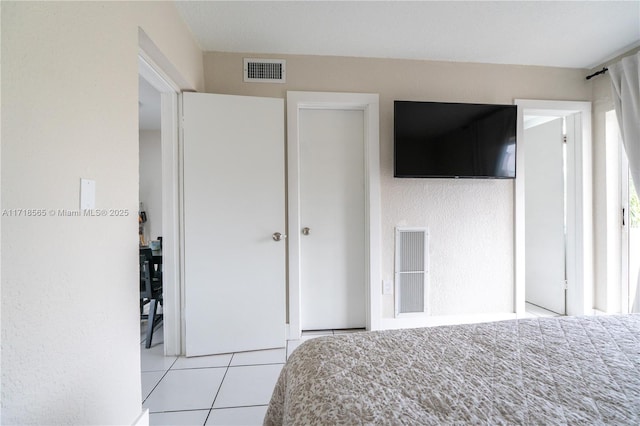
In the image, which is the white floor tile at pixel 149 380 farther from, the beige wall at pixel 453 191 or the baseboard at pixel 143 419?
the beige wall at pixel 453 191

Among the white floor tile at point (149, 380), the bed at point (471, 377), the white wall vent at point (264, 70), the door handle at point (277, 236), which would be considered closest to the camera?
the bed at point (471, 377)

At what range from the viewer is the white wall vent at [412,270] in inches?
89.3

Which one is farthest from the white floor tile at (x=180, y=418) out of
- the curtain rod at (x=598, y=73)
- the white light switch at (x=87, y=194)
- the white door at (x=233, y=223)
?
the curtain rod at (x=598, y=73)

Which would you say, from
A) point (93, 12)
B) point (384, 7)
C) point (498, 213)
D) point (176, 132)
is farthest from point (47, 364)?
point (498, 213)

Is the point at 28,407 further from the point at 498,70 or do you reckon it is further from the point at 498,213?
the point at 498,70

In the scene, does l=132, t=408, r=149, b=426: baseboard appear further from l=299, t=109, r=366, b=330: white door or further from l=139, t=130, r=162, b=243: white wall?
l=139, t=130, r=162, b=243: white wall

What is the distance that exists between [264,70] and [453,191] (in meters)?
1.99

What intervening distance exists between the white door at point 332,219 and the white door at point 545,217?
6.68ft

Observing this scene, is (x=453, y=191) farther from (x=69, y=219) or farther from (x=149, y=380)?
(x=149, y=380)

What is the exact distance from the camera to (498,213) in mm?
2355

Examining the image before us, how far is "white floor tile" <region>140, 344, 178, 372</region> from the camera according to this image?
181cm

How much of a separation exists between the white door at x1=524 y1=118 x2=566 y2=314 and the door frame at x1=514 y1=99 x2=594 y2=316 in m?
0.09

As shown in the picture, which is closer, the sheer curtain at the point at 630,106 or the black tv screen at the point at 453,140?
the sheer curtain at the point at 630,106

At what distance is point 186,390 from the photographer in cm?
158
